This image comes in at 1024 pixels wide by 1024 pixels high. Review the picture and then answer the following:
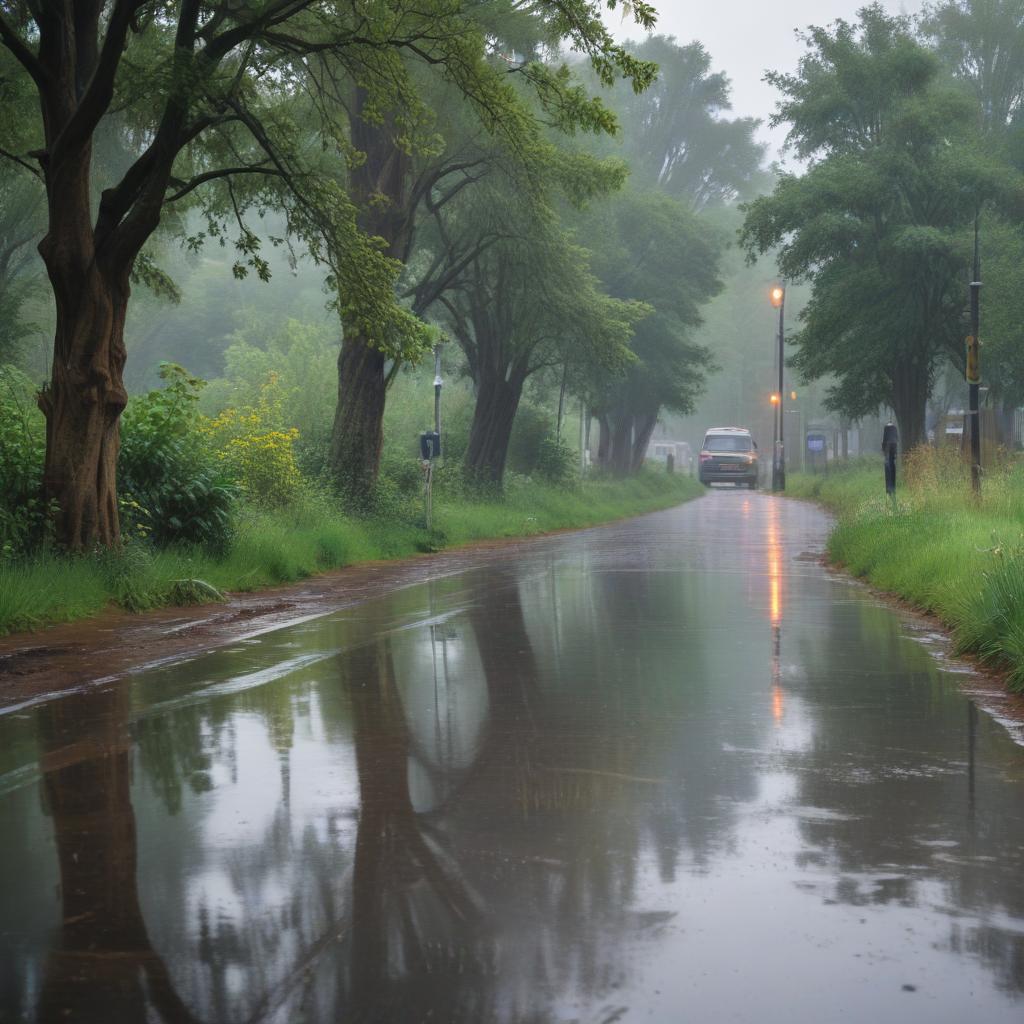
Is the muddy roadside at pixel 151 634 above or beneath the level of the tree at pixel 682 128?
beneath

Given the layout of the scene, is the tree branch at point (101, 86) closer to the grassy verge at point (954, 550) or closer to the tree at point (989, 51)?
the grassy verge at point (954, 550)

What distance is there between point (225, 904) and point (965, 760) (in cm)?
410

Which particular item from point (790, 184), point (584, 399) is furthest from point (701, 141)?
point (790, 184)

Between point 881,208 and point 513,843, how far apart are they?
37972 mm

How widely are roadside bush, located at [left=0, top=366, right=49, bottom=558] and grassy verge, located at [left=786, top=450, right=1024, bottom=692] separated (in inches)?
359

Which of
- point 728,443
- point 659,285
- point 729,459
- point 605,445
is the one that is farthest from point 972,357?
point 728,443

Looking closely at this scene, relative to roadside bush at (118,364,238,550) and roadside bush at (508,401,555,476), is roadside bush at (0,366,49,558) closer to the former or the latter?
roadside bush at (118,364,238,550)

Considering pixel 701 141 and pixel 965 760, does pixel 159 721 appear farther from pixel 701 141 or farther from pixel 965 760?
pixel 701 141

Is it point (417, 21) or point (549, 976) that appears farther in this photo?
point (417, 21)

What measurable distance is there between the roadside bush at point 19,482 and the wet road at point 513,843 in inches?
193

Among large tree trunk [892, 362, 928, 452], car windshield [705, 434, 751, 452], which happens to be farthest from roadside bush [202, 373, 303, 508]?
car windshield [705, 434, 751, 452]

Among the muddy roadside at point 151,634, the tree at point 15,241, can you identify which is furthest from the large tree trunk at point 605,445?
the muddy roadside at point 151,634

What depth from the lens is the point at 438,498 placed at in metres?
33.7

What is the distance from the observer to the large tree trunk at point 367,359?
28.0 meters
